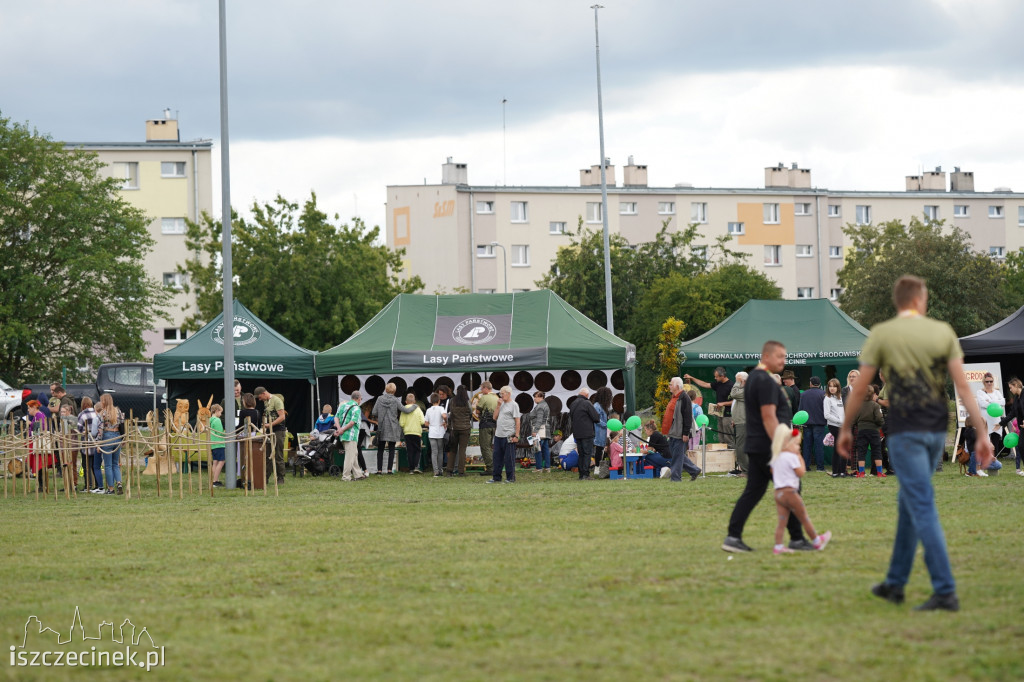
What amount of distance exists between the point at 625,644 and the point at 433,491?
11570 mm

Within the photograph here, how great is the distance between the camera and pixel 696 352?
982 inches

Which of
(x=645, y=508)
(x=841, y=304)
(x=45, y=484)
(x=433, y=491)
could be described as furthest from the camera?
(x=841, y=304)

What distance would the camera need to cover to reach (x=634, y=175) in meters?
66.9

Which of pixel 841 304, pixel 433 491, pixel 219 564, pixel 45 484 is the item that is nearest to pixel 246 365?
pixel 45 484

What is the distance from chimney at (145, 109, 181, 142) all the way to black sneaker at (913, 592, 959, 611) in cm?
5753

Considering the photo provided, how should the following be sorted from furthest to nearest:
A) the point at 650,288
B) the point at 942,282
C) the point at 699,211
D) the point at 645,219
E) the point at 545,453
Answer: the point at 699,211 < the point at 645,219 < the point at 650,288 < the point at 942,282 < the point at 545,453

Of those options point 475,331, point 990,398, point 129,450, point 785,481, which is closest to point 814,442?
point 990,398

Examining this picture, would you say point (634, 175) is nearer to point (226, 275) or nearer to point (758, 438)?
point (226, 275)

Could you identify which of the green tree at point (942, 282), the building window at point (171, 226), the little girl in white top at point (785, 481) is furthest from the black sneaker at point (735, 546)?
the building window at point (171, 226)

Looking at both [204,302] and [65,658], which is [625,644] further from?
[204,302]

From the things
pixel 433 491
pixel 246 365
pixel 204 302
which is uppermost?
pixel 204 302

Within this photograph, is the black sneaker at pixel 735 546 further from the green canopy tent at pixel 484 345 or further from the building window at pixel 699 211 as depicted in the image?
the building window at pixel 699 211

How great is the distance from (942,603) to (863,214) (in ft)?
216

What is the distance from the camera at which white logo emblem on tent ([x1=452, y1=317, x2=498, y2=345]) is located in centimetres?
2372
